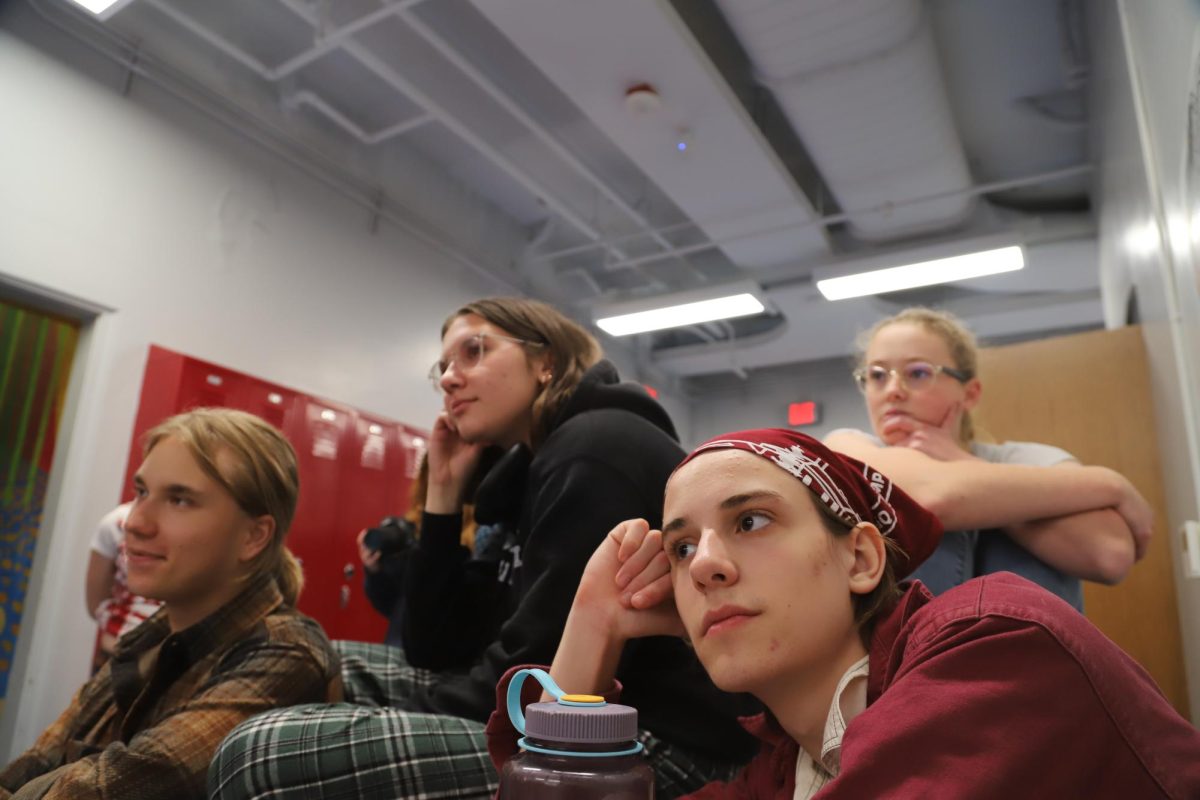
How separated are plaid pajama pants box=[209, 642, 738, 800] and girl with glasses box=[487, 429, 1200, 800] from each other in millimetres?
176

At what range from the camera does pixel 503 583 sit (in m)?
1.64

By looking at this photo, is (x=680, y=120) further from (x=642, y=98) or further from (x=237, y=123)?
(x=237, y=123)

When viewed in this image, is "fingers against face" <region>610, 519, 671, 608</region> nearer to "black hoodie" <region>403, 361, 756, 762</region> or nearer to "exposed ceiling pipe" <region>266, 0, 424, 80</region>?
"black hoodie" <region>403, 361, 756, 762</region>

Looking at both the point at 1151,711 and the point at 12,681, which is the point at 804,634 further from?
the point at 12,681

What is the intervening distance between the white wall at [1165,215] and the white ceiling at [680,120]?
104 centimetres

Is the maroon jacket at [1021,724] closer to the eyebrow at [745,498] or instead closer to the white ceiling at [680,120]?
the eyebrow at [745,498]

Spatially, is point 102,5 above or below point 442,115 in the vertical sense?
below

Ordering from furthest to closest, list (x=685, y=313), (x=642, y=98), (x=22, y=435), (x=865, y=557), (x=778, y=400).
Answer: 1. (x=778, y=400)
2. (x=685, y=313)
3. (x=642, y=98)
4. (x=22, y=435)
5. (x=865, y=557)

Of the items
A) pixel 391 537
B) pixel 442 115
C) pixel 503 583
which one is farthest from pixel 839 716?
pixel 442 115

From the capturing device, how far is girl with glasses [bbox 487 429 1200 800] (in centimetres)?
60

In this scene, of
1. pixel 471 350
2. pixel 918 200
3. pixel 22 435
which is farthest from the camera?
pixel 918 200

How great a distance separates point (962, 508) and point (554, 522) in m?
0.69

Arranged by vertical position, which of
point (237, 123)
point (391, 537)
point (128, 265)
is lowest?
point (391, 537)

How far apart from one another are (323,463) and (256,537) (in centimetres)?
256
